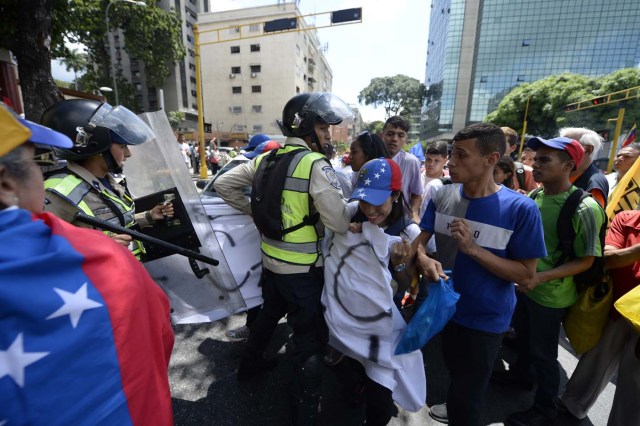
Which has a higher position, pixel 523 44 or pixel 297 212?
pixel 523 44

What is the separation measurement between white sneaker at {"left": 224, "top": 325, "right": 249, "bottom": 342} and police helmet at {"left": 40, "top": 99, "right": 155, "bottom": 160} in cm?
223

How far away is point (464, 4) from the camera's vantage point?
51.0m

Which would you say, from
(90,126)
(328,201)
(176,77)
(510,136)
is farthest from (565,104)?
(176,77)

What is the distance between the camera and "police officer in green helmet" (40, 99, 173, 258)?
164 centimetres

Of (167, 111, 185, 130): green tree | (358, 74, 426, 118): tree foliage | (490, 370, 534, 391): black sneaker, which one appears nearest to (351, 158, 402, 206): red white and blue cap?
(490, 370, 534, 391): black sneaker

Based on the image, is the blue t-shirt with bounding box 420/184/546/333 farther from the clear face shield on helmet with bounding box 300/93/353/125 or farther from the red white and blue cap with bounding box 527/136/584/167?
the clear face shield on helmet with bounding box 300/93/353/125

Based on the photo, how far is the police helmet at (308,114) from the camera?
226 cm

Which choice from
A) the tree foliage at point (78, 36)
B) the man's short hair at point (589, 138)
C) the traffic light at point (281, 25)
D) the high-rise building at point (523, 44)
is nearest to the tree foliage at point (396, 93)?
the high-rise building at point (523, 44)

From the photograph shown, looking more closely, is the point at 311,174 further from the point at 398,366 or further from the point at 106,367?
the point at 106,367

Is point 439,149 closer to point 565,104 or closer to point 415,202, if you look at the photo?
point 415,202

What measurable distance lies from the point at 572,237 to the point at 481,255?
87 cm

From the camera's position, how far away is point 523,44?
49156 mm

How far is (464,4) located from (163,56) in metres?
49.3

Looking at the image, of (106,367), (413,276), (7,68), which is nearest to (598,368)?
(413,276)
